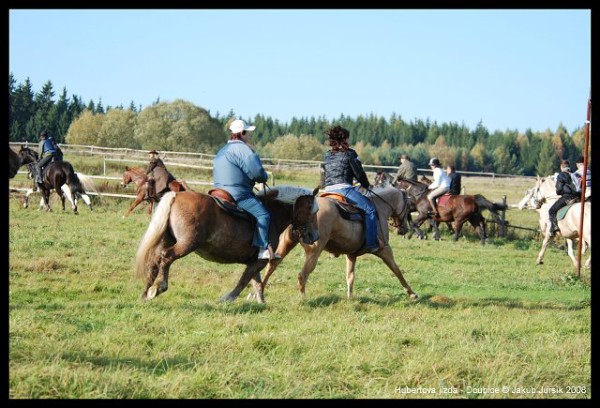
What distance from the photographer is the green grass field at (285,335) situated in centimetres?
532

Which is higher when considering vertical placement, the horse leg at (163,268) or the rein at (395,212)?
the rein at (395,212)

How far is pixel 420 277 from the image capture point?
13898mm

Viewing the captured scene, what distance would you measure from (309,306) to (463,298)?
3.10 m

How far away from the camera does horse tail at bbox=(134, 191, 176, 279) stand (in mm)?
8250

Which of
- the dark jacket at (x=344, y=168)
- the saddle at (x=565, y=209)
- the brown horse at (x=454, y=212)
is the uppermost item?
the dark jacket at (x=344, y=168)

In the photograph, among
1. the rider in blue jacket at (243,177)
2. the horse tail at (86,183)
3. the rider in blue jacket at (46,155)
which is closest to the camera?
the rider in blue jacket at (243,177)

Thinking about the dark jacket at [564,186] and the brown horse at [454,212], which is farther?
the brown horse at [454,212]

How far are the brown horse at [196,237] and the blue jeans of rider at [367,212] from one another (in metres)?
1.42

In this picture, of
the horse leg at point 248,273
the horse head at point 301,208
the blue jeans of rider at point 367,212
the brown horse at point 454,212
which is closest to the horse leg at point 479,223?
the brown horse at point 454,212

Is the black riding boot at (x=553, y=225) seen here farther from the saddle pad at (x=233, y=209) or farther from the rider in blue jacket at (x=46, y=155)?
the rider in blue jacket at (x=46, y=155)

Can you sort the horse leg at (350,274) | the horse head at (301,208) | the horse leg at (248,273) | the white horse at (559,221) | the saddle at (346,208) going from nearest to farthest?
the horse leg at (248,273), the horse head at (301,208), the saddle at (346,208), the horse leg at (350,274), the white horse at (559,221)

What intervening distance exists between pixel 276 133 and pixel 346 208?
128128 mm

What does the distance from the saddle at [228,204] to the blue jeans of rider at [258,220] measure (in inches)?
2.4
